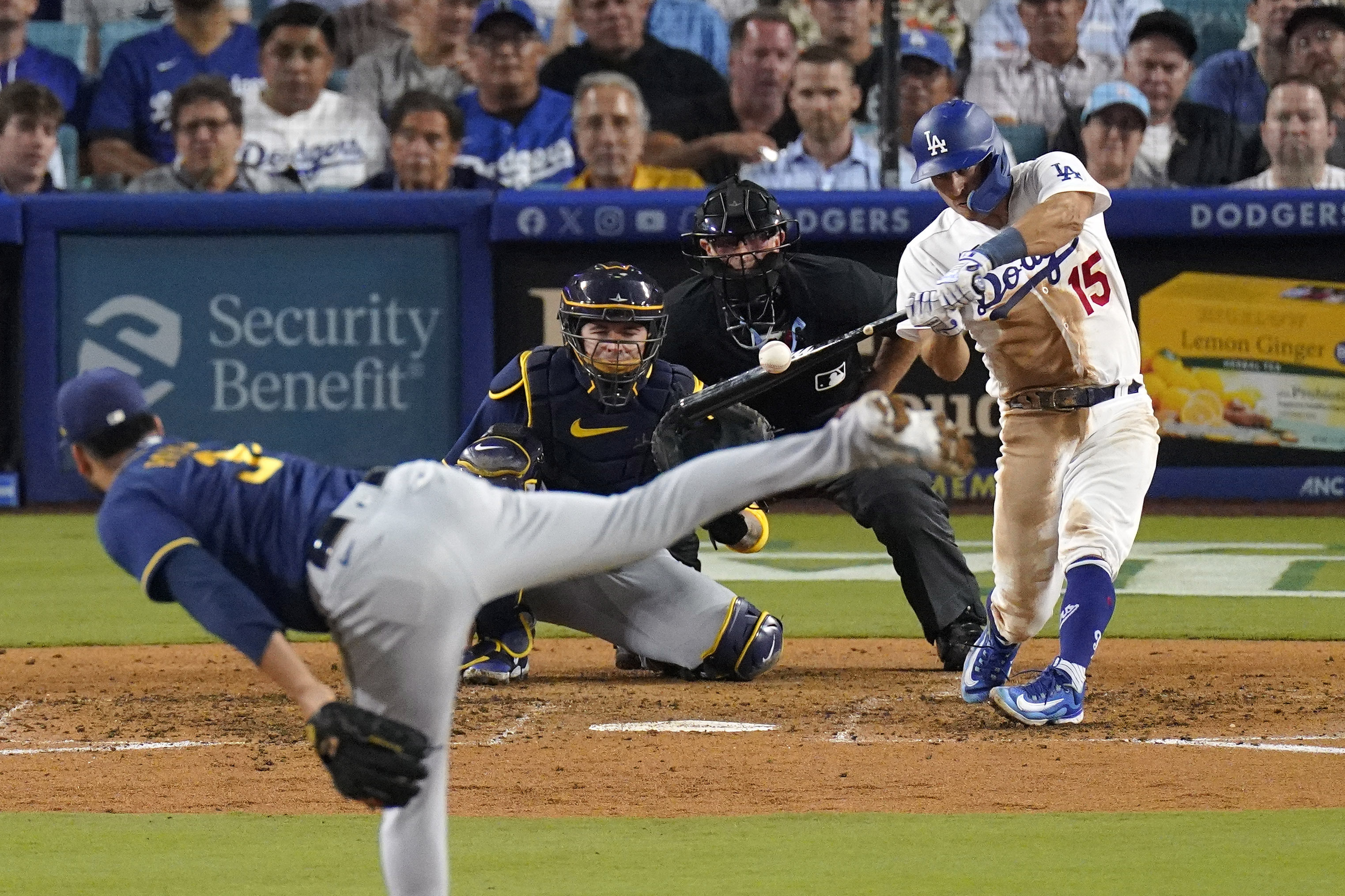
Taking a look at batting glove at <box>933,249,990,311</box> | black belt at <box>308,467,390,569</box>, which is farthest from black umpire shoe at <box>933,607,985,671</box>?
black belt at <box>308,467,390,569</box>

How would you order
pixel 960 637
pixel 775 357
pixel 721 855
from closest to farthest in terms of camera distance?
pixel 721 855 → pixel 775 357 → pixel 960 637

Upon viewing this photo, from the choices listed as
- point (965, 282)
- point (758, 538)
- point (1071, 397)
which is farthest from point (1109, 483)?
point (758, 538)

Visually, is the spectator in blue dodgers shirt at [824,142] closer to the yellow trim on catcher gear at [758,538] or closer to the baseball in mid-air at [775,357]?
the yellow trim on catcher gear at [758,538]

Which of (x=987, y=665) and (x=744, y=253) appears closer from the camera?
(x=987, y=665)

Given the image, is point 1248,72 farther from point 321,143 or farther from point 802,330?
point 802,330

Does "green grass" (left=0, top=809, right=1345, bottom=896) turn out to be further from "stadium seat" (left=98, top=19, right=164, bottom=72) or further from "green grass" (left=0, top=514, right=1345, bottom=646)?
"stadium seat" (left=98, top=19, right=164, bottom=72)

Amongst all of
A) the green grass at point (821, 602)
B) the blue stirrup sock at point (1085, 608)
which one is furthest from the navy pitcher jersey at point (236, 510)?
the green grass at point (821, 602)

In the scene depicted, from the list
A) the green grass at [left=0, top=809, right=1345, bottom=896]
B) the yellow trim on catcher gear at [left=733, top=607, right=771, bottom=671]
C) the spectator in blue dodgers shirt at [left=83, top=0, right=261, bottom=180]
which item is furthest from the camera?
the spectator in blue dodgers shirt at [left=83, top=0, right=261, bottom=180]
